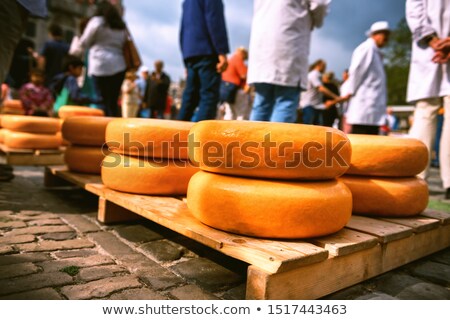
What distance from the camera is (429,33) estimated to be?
333cm

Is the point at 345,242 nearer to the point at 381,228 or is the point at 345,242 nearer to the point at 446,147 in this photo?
the point at 381,228

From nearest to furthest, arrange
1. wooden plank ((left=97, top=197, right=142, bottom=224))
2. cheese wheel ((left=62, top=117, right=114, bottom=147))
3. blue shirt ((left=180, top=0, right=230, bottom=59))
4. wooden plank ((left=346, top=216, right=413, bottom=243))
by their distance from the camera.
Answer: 1. wooden plank ((left=346, top=216, right=413, bottom=243))
2. wooden plank ((left=97, top=197, right=142, bottom=224))
3. cheese wheel ((left=62, top=117, right=114, bottom=147))
4. blue shirt ((left=180, top=0, right=230, bottom=59))

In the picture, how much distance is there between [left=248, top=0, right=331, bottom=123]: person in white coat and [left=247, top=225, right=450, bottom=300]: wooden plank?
5.59ft

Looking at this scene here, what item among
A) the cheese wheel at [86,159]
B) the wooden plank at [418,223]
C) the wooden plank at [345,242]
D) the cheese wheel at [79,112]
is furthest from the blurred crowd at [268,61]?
the wooden plank at [345,242]

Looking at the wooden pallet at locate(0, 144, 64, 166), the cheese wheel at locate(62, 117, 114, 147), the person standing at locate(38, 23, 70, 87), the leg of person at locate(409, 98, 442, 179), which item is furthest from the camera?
the person standing at locate(38, 23, 70, 87)

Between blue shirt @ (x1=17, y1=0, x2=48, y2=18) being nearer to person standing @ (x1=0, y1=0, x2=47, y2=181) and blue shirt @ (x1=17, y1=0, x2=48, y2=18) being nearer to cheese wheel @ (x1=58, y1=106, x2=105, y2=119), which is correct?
person standing @ (x1=0, y1=0, x2=47, y2=181)

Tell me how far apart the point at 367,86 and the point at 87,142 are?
3.37 meters

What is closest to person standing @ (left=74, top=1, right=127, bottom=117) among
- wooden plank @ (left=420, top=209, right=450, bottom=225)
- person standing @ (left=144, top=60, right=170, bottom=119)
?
wooden plank @ (left=420, top=209, right=450, bottom=225)

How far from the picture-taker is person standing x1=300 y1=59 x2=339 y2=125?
7.63 meters

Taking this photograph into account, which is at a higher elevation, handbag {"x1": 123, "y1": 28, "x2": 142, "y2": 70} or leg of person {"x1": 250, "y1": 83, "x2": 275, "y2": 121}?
handbag {"x1": 123, "y1": 28, "x2": 142, "y2": 70}

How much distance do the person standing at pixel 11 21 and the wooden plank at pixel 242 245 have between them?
143 cm

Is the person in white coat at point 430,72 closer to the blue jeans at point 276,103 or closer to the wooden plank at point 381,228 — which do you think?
the blue jeans at point 276,103

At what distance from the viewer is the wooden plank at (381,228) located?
1675 mm
